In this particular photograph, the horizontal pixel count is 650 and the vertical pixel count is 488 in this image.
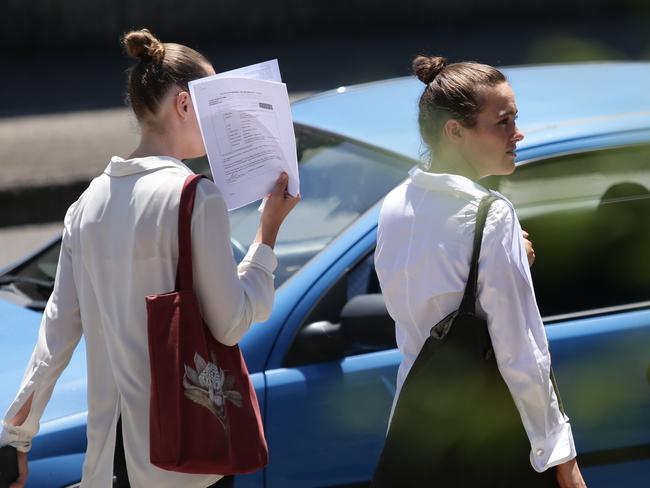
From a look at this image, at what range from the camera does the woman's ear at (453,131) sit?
243cm

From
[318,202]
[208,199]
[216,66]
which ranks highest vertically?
[208,199]

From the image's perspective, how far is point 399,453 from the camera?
239 centimetres

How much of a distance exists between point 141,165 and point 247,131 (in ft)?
0.79

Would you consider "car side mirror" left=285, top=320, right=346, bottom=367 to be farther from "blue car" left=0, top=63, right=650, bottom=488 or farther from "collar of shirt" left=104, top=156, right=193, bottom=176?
"collar of shirt" left=104, top=156, right=193, bottom=176

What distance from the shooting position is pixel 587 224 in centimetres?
354

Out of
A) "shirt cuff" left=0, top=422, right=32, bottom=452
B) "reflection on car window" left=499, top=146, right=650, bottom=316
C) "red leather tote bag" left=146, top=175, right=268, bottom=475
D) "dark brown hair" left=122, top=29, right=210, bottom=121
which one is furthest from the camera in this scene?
"reflection on car window" left=499, top=146, right=650, bottom=316

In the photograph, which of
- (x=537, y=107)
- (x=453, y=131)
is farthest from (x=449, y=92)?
(x=537, y=107)

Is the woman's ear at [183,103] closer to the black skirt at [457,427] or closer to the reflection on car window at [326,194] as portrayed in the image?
the black skirt at [457,427]

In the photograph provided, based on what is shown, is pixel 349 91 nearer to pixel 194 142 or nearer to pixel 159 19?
pixel 194 142

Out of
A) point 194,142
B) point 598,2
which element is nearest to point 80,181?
point 194,142

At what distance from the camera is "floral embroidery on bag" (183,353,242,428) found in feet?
7.37

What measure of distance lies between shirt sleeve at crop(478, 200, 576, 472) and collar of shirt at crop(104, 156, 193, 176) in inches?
25.5

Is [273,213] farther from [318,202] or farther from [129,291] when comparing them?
[318,202]

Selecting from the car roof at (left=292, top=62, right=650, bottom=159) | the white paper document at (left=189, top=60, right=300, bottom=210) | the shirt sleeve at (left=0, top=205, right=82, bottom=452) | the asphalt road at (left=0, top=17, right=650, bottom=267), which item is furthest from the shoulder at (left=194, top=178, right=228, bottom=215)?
the asphalt road at (left=0, top=17, right=650, bottom=267)
